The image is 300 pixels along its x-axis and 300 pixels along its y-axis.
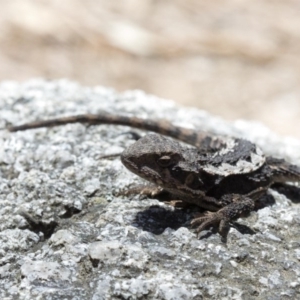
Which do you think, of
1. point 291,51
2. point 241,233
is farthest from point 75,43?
point 241,233

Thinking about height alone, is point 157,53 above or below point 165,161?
above

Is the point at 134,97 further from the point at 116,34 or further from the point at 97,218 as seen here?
the point at 116,34

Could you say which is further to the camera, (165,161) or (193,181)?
(193,181)

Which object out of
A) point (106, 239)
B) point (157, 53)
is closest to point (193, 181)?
point (106, 239)

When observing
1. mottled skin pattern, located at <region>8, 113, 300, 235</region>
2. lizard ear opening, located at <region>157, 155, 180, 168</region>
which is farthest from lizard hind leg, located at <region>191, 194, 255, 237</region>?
lizard ear opening, located at <region>157, 155, 180, 168</region>

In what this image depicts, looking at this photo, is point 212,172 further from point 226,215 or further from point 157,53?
point 157,53
